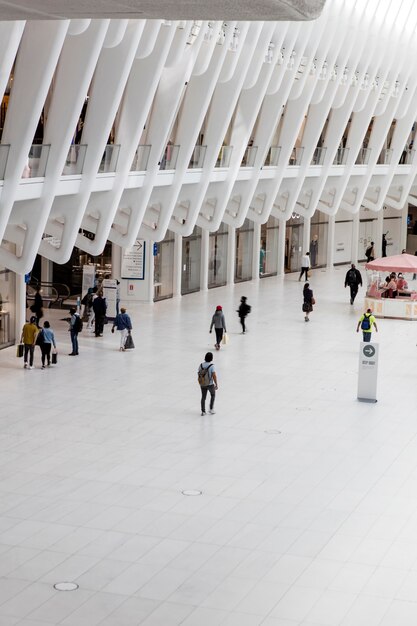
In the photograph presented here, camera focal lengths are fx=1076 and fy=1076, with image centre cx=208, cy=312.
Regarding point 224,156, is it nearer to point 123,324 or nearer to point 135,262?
point 135,262

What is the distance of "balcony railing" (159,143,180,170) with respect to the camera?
95.3 feet

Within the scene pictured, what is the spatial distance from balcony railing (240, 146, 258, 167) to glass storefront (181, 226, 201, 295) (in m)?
6.18

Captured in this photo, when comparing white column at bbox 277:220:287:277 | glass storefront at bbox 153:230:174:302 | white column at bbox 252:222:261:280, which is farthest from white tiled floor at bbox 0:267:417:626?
white column at bbox 277:220:287:277

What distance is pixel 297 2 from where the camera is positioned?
4.96 meters

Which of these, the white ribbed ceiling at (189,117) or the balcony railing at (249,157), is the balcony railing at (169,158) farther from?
the balcony railing at (249,157)

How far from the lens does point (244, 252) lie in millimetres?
45188

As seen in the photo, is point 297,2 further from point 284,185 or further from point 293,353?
point 284,185

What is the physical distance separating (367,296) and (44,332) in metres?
15.6

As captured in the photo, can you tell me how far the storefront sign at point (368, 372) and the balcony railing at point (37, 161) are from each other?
7.63 metres

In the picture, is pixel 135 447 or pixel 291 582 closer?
pixel 291 582

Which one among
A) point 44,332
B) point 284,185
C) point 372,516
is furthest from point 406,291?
point 372,516

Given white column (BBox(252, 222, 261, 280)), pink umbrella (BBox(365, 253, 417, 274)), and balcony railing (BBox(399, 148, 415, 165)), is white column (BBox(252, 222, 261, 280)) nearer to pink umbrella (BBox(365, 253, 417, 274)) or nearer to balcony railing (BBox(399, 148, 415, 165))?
balcony railing (BBox(399, 148, 415, 165))

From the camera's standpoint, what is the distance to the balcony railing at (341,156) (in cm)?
4203

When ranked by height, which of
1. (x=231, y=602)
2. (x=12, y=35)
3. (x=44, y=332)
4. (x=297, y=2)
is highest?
(x=12, y=35)
